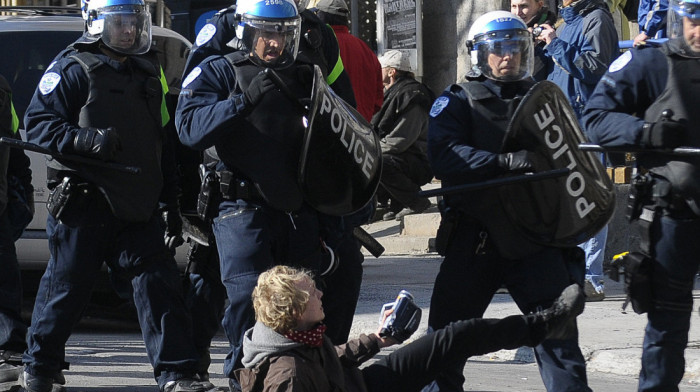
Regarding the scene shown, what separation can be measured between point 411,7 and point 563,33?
5068 millimetres

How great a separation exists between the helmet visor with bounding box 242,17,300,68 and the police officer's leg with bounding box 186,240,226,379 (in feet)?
3.70

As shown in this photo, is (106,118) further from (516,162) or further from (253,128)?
(516,162)

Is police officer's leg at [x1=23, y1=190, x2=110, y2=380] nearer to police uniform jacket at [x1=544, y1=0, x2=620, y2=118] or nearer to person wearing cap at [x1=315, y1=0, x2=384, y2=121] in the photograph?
person wearing cap at [x1=315, y1=0, x2=384, y2=121]

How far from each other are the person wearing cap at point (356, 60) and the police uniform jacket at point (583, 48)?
1177 millimetres

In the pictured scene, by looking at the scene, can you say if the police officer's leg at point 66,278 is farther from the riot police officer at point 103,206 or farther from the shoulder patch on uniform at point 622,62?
the shoulder patch on uniform at point 622,62

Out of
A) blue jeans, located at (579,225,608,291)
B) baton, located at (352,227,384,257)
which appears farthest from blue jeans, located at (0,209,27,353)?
blue jeans, located at (579,225,608,291)

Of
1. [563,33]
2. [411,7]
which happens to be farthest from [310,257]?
[411,7]

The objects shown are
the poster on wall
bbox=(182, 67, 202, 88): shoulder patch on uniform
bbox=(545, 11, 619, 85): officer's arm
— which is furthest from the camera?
the poster on wall

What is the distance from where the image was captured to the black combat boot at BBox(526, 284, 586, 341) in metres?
4.98

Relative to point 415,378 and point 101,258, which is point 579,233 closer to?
point 415,378

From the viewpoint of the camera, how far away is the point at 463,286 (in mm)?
5363

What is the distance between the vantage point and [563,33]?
8102mm

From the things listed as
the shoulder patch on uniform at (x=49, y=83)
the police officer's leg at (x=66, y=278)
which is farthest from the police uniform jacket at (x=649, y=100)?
the shoulder patch on uniform at (x=49, y=83)

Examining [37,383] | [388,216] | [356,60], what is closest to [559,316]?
[37,383]
